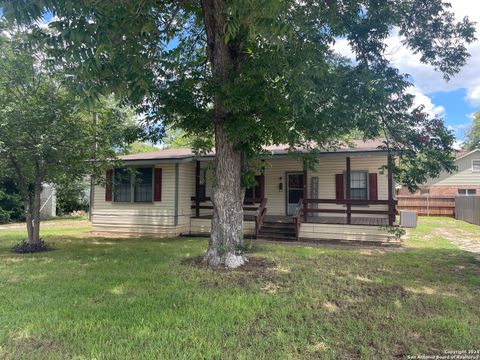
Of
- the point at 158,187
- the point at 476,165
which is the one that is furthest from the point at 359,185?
the point at 476,165

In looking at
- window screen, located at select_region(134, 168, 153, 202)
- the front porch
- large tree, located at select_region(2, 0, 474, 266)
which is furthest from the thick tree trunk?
the front porch

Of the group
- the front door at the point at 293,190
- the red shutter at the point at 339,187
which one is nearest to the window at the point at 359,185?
the red shutter at the point at 339,187

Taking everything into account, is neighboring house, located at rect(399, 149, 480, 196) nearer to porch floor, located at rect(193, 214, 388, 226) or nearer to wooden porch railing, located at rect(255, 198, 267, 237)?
porch floor, located at rect(193, 214, 388, 226)

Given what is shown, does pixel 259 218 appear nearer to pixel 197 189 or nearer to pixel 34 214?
pixel 197 189

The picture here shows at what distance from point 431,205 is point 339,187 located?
1118cm

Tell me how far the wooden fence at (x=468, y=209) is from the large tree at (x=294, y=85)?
10.7 m

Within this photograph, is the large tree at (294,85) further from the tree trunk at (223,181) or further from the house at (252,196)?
the house at (252,196)

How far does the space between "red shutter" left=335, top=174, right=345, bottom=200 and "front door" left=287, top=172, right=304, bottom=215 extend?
53.1 inches

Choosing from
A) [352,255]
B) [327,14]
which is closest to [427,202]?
[352,255]

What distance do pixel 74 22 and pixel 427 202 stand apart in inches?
848

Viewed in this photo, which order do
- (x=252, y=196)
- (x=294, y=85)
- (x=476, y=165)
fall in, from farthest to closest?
(x=476, y=165)
(x=252, y=196)
(x=294, y=85)

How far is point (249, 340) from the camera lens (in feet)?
11.3

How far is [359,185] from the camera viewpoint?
12.7 metres

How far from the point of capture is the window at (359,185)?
12.6 metres
